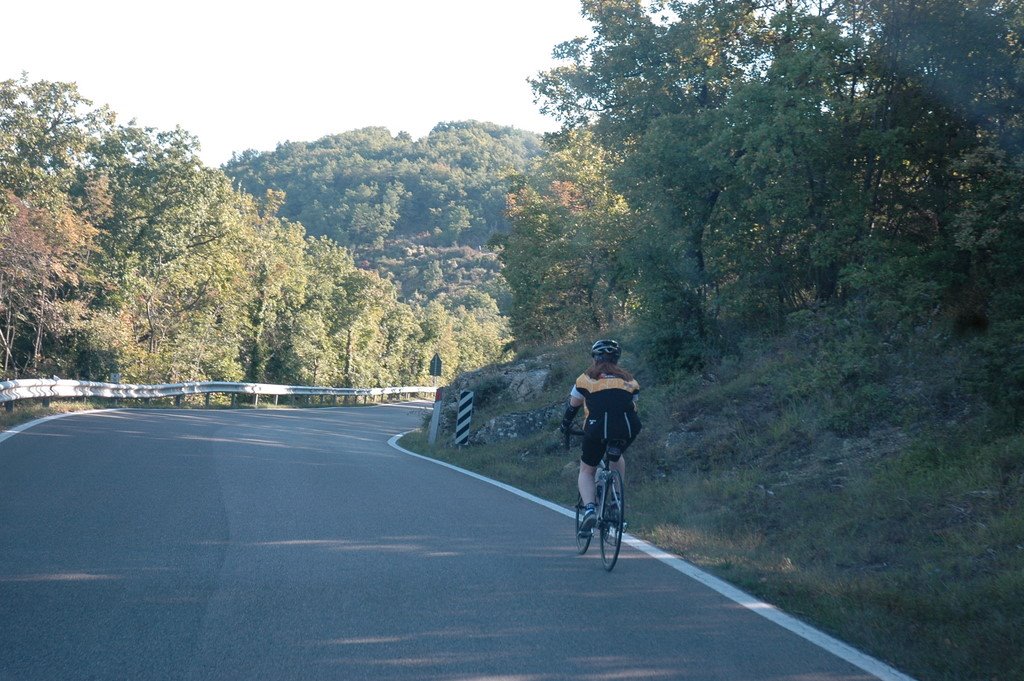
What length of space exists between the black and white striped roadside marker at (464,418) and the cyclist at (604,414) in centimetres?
1207

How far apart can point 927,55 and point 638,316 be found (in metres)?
7.18

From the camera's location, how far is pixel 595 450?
8.44 meters

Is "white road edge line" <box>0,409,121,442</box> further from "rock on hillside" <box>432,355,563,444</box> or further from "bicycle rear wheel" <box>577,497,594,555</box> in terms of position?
"bicycle rear wheel" <box>577,497,594,555</box>

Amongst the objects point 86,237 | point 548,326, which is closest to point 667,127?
point 548,326

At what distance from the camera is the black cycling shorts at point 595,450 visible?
833 centimetres

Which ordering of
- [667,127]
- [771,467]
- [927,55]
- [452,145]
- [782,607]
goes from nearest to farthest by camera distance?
[782,607]
[771,467]
[927,55]
[667,127]
[452,145]

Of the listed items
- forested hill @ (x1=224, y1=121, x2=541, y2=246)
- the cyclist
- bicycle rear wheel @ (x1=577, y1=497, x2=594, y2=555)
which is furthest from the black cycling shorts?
forested hill @ (x1=224, y1=121, x2=541, y2=246)

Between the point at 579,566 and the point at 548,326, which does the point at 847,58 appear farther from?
the point at 548,326

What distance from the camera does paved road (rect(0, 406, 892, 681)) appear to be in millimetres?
5117

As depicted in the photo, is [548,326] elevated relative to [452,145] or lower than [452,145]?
lower

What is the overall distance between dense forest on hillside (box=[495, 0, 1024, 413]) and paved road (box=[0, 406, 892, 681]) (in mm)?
5355

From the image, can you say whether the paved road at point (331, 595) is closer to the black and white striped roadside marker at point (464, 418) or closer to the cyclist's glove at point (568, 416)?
the cyclist's glove at point (568, 416)

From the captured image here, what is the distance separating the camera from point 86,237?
3847 cm

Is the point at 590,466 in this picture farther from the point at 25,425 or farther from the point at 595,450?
the point at 25,425
